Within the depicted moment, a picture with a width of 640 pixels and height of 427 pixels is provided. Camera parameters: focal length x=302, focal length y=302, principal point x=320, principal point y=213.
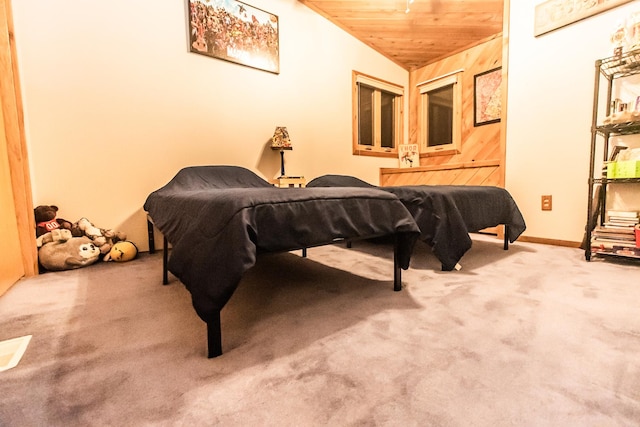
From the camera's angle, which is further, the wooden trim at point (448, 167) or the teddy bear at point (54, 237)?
the wooden trim at point (448, 167)

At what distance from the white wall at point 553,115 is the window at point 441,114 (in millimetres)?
1300

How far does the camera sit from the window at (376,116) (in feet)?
13.5

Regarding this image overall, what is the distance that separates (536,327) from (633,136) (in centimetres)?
203

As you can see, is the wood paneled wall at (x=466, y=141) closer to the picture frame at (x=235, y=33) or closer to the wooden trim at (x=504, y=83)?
the wooden trim at (x=504, y=83)

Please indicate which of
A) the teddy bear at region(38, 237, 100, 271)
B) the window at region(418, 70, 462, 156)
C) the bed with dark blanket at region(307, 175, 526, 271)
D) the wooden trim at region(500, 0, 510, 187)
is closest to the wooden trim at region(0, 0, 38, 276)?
the teddy bear at region(38, 237, 100, 271)

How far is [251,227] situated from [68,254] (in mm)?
1850

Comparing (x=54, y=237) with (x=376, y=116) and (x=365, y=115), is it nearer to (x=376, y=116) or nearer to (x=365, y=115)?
(x=365, y=115)

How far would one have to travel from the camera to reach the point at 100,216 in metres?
2.40

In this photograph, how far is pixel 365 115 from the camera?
14.0ft

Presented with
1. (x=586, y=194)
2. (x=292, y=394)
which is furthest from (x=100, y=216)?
(x=586, y=194)

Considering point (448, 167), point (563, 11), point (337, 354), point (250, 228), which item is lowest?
point (337, 354)

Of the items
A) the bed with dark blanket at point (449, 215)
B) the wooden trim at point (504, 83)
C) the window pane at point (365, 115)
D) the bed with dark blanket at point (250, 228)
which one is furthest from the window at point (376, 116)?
the bed with dark blanket at point (250, 228)

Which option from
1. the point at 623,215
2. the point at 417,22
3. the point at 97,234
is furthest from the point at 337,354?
the point at 417,22

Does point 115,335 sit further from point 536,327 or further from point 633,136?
point 633,136
